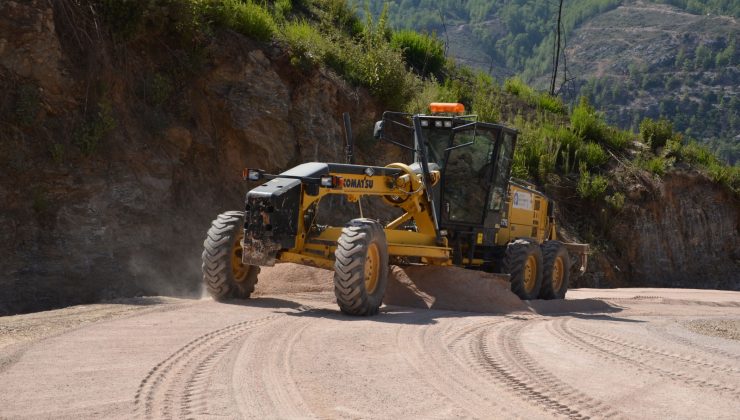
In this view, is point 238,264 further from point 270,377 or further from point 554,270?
point 554,270

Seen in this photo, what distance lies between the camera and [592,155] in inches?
1009

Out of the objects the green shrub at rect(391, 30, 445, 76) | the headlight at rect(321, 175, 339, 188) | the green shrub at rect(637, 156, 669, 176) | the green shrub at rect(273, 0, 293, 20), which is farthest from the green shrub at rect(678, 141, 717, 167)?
the headlight at rect(321, 175, 339, 188)

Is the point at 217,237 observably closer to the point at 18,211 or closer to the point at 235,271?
the point at 235,271

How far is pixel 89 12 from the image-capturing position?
14188 mm

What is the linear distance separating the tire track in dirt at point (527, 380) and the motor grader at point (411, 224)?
6.35 feet

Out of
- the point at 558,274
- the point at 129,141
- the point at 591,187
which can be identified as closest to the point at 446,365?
the point at 558,274

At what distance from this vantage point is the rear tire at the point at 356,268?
31.5 ft

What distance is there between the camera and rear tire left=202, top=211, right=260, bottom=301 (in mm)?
10219

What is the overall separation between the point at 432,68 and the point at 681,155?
8.48 meters

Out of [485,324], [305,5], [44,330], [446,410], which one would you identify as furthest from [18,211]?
[305,5]

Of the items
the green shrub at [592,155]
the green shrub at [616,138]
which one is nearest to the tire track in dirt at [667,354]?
the green shrub at [592,155]

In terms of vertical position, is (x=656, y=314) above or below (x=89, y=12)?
below

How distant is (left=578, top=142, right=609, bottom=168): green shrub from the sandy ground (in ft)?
48.9

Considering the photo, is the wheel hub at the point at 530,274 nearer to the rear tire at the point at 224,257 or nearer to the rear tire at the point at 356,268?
the rear tire at the point at 356,268
